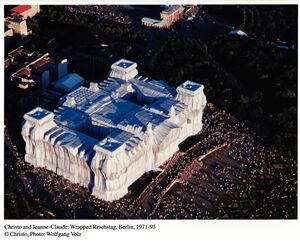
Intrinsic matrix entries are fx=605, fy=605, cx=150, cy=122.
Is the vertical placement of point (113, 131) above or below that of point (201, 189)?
above

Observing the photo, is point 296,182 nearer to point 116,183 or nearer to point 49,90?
A: point 116,183

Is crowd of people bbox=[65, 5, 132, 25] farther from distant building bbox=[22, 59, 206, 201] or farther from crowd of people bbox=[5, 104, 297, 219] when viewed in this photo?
crowd of people bbox=[5, 104, 297, 219]

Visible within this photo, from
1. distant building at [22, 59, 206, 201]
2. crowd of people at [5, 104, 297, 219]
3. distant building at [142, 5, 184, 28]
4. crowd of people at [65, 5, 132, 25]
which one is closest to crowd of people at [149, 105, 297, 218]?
crowd of people at [5, 104, 297, 219]

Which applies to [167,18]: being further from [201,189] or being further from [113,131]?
[201,189]

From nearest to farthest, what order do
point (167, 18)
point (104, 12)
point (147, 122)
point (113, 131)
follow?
point (113, 131) < point (147, 122) < point (167, 18) < point (104, 12)

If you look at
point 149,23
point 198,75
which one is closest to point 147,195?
point 198,75

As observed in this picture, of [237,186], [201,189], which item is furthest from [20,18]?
[237,186]

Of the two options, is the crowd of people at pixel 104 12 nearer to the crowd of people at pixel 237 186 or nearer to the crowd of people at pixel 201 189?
the crowd of people at pixel 237 186
